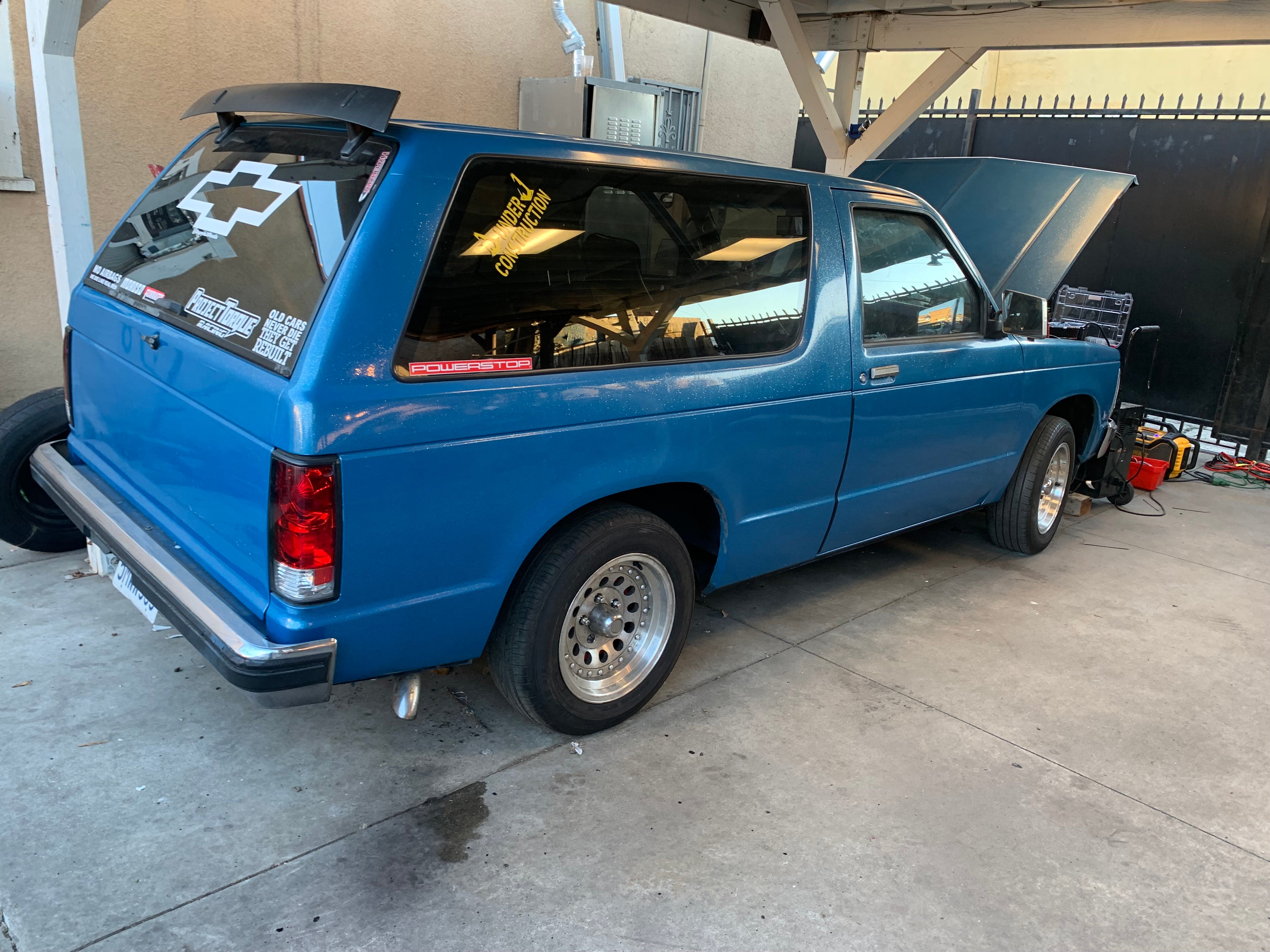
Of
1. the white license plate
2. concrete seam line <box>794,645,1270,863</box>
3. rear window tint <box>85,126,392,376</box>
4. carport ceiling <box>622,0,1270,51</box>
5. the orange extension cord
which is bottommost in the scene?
concrete seam line <box>794,645,1270,863</box>

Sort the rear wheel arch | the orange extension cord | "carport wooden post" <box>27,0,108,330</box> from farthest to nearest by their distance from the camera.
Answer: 1. the orange extension cord
2. "carport wooden post" <box>27,0,108,330</box>
3. the rear wheel arch

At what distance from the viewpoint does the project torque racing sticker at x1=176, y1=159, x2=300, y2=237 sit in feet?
8.97

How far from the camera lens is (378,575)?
2.52m

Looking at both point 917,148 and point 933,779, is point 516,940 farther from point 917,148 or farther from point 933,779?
point 917,148

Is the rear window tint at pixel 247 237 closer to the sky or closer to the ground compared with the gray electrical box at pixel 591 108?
closer to the ground

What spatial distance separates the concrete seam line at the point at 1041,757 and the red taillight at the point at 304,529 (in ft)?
7.64

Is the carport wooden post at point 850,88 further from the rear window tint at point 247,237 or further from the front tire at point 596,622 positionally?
the rear window tint at point 247,237

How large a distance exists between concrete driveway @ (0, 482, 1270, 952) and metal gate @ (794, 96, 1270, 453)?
206 inches

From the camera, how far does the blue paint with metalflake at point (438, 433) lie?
2.41m

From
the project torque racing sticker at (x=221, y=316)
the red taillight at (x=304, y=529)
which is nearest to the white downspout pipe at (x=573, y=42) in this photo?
the project torque racing sticker at (x=221, y=316)

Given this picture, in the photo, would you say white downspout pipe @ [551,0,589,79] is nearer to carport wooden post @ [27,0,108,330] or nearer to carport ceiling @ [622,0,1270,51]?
carport ceiling @ [622,0,1270,51]

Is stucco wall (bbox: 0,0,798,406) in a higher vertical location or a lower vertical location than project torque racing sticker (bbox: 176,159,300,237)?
higher

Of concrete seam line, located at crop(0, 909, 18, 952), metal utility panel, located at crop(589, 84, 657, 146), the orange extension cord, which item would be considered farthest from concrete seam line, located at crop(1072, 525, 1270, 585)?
concrete seam line, located at crop(0, 909, 18, 952)

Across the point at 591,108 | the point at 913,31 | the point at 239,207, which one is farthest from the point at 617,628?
the point at 913,31
